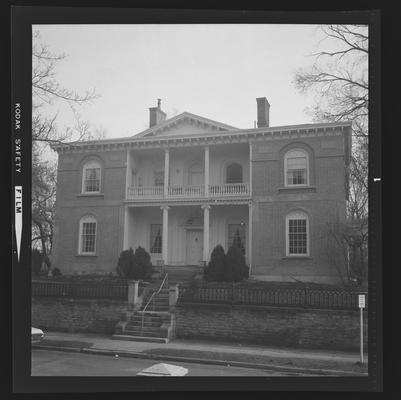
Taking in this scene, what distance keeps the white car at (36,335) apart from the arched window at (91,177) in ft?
8.80

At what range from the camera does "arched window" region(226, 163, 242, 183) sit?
32.4 ft

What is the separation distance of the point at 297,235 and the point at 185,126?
3.04 meters

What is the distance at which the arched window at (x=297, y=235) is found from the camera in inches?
361

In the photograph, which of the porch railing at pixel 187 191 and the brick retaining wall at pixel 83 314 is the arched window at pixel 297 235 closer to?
the porch railing at pixel 187 191

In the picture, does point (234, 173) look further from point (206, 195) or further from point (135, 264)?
point (135, 264)

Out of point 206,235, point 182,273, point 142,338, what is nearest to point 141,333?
point 142,338

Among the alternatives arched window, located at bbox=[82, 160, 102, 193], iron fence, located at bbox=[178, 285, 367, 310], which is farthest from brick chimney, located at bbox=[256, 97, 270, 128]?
iron fence, located at bbox=[178, 285, 367, 310]

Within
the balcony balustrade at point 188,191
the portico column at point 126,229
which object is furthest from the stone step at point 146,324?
the balcony balustrade at point 188,191

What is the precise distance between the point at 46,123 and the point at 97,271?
3025mm

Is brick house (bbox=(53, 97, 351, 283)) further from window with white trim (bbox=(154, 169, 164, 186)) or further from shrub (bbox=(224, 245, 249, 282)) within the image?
shrub (bbox=(224, 245, 249, 282))

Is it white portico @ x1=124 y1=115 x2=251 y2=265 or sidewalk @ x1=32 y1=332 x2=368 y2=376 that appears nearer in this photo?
sidewalk @ x1=32 y1=332 x2=368 y2=376

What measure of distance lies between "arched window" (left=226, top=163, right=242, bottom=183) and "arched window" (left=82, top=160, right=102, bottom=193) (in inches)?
101

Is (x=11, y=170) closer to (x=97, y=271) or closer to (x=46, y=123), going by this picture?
(x=46, y=123)
